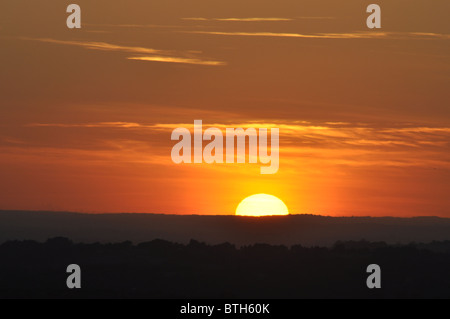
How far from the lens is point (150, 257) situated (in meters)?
72.8

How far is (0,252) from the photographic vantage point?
7469 cm

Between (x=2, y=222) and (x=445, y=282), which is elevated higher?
(x=2, y=222)

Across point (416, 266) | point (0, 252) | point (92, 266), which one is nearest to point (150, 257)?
point (92, 266)

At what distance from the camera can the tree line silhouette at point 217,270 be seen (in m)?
66.7

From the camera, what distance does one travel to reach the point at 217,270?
70.2 meters

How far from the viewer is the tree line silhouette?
6669 cm
